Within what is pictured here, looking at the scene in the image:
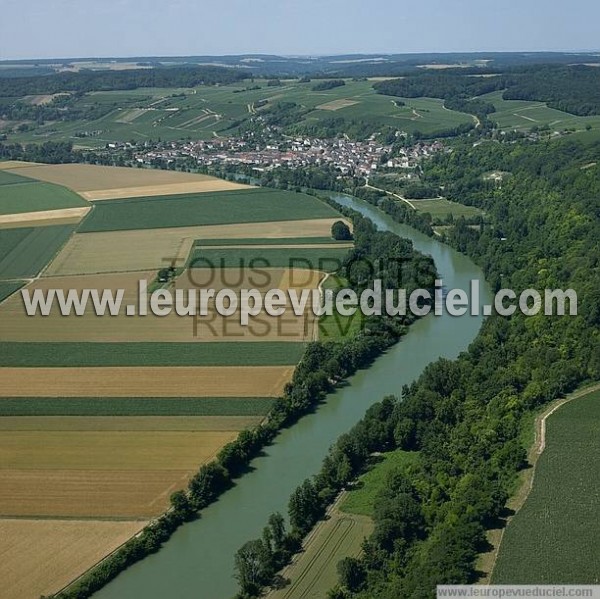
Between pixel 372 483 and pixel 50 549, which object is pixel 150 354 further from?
pixel 50 549

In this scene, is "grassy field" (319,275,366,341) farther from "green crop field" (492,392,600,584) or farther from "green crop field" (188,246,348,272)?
"green crop field" (492,392,600,584)

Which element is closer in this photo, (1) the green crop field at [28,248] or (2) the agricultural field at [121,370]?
(2) the agricultural field at [121,370]

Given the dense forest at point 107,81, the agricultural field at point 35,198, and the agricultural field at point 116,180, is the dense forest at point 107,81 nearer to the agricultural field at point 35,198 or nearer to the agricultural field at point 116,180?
the agricultural field at point 116,180

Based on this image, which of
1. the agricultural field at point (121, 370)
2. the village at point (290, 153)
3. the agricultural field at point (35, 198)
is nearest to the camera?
the agricultural field at point (121, 370)

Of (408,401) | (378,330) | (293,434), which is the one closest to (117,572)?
(293,434)

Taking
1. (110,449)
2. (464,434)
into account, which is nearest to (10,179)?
(110,449)

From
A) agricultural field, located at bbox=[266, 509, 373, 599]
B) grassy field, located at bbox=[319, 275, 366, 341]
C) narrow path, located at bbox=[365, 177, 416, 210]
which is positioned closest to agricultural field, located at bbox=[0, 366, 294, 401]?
grassy field, located at bbox=[319, 275, 366, 341]

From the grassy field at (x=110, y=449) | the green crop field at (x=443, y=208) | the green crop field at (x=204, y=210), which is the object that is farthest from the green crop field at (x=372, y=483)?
the green crop field at (x=443, y=208)
